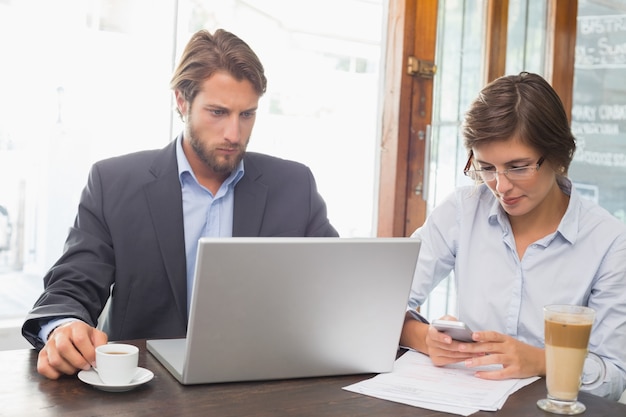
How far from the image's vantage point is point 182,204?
2.03m

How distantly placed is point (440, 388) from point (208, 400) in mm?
428

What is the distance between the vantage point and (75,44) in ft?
8.64

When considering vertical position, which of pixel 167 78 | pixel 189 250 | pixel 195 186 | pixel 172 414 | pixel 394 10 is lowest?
pixel 172 414

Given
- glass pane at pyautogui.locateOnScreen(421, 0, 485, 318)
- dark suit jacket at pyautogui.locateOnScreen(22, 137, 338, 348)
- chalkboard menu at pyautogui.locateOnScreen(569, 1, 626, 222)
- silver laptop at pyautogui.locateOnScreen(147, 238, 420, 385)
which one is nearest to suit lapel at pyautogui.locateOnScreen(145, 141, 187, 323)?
dark suit jacket at pyautogui.locateOnScreen(22, 137, 338, 348)

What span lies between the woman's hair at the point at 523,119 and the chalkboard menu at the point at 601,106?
2467mm

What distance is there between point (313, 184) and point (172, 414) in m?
1.12

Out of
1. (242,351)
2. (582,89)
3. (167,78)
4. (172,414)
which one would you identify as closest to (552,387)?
(242,351)

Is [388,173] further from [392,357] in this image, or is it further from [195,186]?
[392,357]

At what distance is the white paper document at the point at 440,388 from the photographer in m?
1.32

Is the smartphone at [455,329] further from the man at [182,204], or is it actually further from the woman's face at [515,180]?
the man at [182,204]

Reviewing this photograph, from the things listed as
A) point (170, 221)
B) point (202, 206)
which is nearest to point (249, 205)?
point (202, 206)

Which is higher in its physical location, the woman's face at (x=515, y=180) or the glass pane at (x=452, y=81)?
→ the glass pane at (x=452, y=81)

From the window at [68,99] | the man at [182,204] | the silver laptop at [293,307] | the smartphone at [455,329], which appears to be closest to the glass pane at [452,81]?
the window at [68,99]

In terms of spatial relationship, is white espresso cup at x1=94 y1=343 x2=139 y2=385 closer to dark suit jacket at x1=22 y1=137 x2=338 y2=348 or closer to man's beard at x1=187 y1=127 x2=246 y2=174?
dark suit jacket at x1=22 y1=137 x2=338 y2=348
